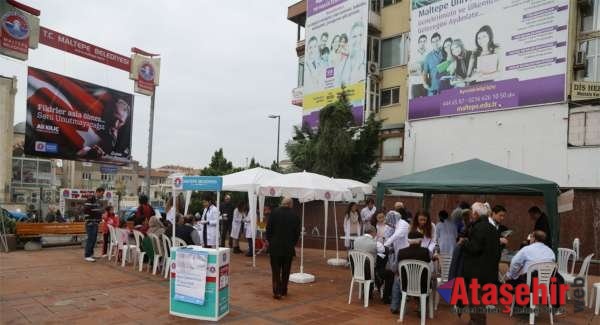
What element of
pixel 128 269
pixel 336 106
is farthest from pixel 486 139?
pixel 128 269

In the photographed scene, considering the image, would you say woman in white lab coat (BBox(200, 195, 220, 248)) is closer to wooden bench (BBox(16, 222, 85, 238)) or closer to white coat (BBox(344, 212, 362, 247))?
white coat (BBox(344, 212, 362, 247))

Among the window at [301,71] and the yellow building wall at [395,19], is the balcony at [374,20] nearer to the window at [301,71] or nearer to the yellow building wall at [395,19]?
the yellow building wall at [395,19]

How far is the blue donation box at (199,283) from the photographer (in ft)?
20.1

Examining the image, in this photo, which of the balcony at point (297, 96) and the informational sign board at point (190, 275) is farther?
the balcony at point (297, 96)

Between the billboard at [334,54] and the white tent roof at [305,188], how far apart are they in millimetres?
12734

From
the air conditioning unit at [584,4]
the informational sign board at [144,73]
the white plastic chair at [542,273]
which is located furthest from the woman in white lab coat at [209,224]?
the air conditioning unit at [584,4]

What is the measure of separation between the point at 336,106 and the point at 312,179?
928 centimetres

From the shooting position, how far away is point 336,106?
59.9ft

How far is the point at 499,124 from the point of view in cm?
1714

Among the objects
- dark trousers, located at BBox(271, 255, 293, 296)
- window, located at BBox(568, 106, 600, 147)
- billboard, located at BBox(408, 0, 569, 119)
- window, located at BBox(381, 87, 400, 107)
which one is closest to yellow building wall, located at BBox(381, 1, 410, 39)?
billboard, located at BBox(408, 0, 569, 119)

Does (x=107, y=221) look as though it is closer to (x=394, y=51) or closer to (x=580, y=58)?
(x=580, y=58)

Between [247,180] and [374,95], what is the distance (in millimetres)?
13985

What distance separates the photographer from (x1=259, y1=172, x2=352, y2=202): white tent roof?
29.6 ft

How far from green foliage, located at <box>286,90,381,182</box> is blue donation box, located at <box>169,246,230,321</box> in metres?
11.9
